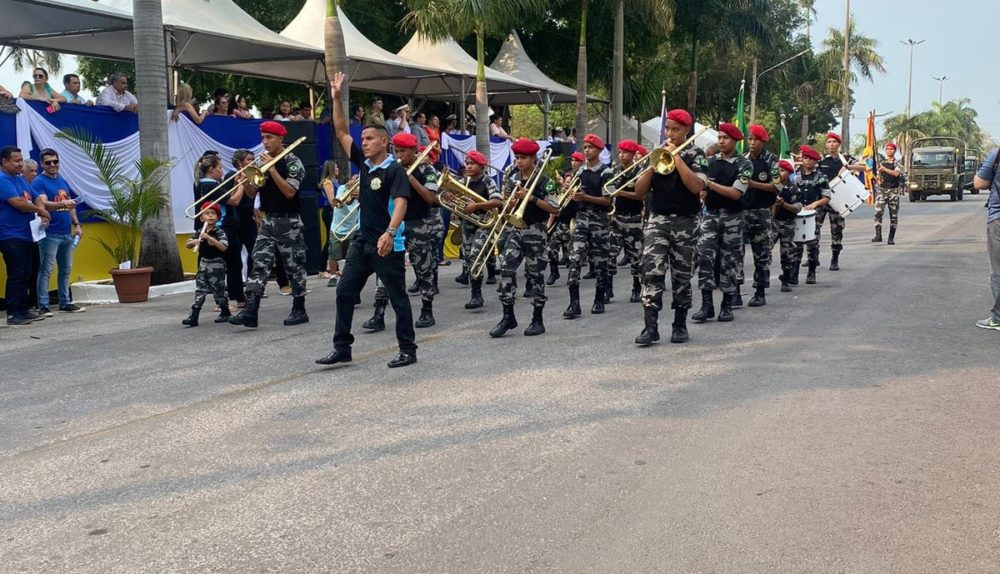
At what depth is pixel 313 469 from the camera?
4965 millimetres

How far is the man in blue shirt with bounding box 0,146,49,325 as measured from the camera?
34.0ft

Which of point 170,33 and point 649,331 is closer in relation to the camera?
point 649,331

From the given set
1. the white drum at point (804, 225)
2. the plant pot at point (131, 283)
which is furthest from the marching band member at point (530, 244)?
the plant pot at point (131, 283)

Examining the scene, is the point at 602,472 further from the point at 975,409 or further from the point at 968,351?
the point at 968,351

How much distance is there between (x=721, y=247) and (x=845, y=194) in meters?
4.65

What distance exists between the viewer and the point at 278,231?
973 centimetres

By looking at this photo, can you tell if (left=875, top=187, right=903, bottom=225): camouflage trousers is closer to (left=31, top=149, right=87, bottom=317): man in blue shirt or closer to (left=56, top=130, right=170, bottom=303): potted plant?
(left=56, top=130, right=170, bottom=303): potted plant

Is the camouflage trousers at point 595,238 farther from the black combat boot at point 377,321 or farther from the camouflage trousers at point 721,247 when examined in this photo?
the black combat boot at point 377,321

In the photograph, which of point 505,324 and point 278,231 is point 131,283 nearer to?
point 278,231

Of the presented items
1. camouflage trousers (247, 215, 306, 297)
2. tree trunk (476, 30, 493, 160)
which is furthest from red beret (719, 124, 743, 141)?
tree trunk (476, 30, 493, 160)

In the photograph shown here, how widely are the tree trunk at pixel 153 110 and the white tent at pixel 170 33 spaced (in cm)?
144

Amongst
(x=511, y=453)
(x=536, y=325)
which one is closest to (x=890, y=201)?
(x=536, y=325)

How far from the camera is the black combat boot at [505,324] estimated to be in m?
9.05

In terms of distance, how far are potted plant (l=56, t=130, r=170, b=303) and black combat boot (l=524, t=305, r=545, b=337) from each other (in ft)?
18.9
